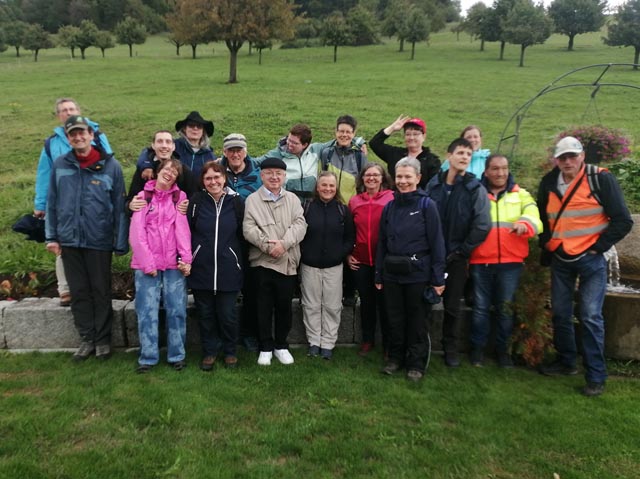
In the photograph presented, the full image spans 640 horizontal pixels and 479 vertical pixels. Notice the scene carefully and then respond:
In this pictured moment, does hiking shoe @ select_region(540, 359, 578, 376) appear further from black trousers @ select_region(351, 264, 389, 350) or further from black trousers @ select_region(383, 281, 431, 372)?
black trousers @ select_region(351, 264, 389, 350)

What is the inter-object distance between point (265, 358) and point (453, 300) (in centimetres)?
203

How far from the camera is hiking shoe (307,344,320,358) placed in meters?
5.44

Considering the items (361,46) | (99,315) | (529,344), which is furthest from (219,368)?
(361,46)

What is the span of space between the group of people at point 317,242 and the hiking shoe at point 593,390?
0.5 inches

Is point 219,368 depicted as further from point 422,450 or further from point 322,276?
point 422,450

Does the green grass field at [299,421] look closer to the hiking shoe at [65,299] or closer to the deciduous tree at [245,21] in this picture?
the hiking shoe at [65,299]

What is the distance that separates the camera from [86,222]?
4.85 metres

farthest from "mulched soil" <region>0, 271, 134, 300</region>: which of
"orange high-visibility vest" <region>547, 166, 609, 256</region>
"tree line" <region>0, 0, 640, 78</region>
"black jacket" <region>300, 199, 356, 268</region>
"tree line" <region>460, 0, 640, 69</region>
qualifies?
"tree line" <region>460, 0, 640, 69</region>

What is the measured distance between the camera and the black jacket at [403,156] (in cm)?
570

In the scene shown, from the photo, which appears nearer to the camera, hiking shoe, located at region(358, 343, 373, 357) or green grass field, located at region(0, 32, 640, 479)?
green grass field, located at region(0, 32, 640, 479)

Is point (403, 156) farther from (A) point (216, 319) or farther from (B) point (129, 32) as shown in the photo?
(B) point (129, 32)

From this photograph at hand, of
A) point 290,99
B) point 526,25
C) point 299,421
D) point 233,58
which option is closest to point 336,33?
point 526,25

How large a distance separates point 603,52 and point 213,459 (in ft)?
169

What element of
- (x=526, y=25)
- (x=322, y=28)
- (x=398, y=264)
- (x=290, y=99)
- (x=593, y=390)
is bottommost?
(x=593, y=390)
